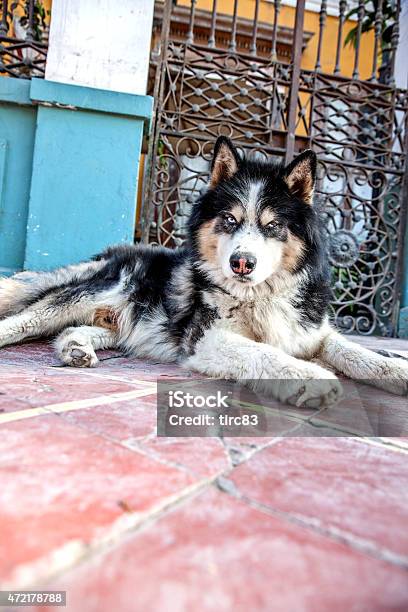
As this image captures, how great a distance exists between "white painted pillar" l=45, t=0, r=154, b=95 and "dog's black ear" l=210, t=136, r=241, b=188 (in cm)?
168

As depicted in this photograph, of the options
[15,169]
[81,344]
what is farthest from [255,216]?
[15,169]

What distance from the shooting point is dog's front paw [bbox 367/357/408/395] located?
212 cm

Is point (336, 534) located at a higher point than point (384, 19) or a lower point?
lower

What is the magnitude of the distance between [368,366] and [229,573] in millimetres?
1906

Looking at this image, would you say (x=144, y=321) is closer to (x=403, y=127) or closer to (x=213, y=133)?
(x=213, y=133)

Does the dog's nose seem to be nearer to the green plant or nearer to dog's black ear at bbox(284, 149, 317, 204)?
dog's black ear at bbox(284, 149, 317, 204)

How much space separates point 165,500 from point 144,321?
92.9 inches

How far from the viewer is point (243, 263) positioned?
7.43 feet

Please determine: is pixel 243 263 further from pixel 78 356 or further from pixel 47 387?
pixel 47 387

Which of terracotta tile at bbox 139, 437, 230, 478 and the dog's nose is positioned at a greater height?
the dog's nose

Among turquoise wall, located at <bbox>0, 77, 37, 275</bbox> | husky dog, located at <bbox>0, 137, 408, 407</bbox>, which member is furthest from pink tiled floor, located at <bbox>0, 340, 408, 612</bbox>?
turquoise wall, located at <bbox>0, 77, 37, 275</bbox>

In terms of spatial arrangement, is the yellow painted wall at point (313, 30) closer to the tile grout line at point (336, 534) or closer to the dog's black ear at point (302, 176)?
the dog's black ear at point (302, 176)

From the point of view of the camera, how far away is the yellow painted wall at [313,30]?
8789 mm

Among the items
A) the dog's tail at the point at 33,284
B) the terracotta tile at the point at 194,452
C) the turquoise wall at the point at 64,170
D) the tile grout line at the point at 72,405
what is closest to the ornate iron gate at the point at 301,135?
the turquoise wall at the point at 64,170
